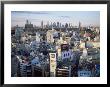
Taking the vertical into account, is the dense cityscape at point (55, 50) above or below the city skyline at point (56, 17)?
below

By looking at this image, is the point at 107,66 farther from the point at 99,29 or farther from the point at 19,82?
the point at 19,82

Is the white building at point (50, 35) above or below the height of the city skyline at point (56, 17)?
below

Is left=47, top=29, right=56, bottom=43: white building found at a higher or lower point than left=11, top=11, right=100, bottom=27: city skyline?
lower

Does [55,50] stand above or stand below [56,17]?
below

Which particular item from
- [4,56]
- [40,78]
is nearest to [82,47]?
[40,78]

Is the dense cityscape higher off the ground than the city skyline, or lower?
lower
